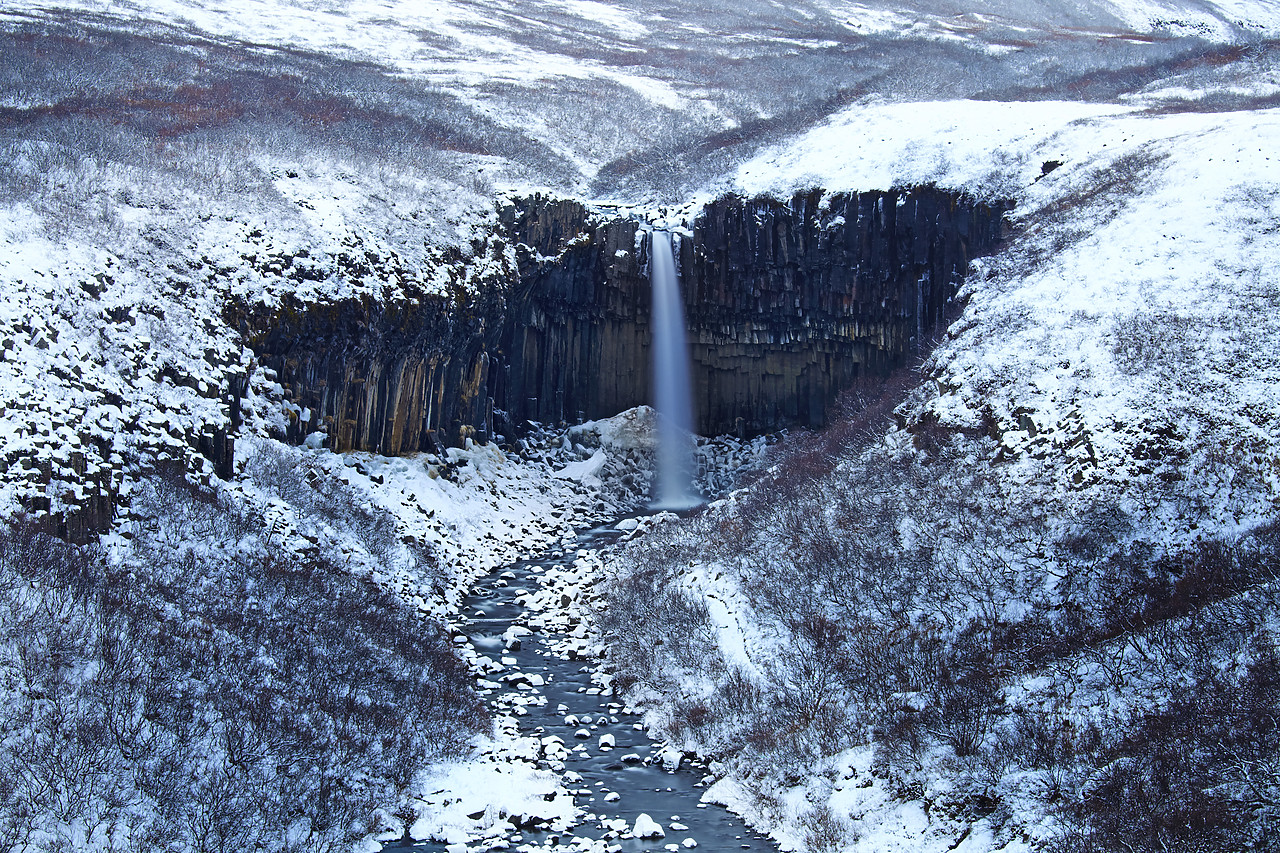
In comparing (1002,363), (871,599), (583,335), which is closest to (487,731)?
(871,599)

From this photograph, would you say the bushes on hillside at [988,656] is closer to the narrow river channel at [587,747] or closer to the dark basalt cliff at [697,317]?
the narrow river channel at [587,747]

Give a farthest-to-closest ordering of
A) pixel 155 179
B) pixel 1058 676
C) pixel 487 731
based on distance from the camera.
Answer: pixel 155 179 → pixel 487 731 → pixel 1058 676

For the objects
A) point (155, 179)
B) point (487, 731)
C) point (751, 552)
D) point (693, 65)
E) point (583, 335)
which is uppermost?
point (693, 65)

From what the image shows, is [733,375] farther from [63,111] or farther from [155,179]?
[63,111]

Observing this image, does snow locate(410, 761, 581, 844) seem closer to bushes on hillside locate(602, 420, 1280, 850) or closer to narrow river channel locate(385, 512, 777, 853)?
narrow river channel locate(385, 512, 777, 853)

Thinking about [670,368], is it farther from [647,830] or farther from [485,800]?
[647,830]

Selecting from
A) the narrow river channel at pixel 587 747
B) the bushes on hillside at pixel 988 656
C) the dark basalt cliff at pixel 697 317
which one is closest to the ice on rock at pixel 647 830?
the narrow river channel at pixel 587 747

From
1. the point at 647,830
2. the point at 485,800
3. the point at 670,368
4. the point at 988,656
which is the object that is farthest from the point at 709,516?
the point at 647,830

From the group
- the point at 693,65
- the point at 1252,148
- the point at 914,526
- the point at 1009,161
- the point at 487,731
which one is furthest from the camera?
the point at 693,65
